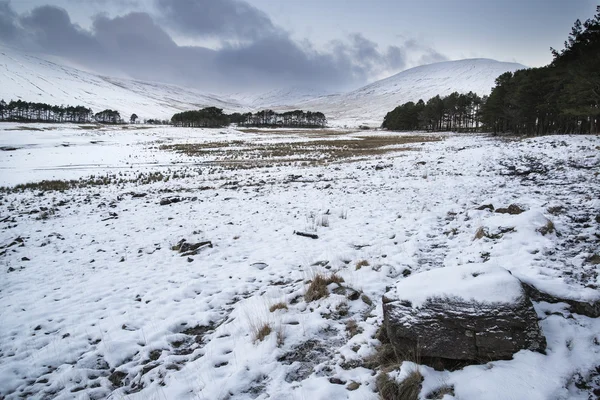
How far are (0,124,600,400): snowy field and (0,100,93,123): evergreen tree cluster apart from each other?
167 m

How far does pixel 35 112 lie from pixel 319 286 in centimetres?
21646

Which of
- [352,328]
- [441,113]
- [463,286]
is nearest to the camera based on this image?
[463,286]

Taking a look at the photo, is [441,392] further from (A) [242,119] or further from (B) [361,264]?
(A) [242,119]

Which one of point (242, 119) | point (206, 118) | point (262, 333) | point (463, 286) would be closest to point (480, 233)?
point (463, 286)

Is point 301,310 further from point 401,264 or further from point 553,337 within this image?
point 553,337

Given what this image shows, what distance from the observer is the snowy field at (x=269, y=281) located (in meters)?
3.97

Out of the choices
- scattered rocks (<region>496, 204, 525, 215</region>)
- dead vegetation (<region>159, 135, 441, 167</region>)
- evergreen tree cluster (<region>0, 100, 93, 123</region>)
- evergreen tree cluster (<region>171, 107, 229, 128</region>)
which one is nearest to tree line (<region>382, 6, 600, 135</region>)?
dead vegetation (<region>159, 135, 441, 167</region>)

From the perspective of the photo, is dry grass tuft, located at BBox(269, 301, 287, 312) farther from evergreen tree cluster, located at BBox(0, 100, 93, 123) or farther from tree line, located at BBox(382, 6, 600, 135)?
evergreen tree cluster, located at BBox(0, 100, 93, 123)

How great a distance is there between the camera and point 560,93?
126 feet

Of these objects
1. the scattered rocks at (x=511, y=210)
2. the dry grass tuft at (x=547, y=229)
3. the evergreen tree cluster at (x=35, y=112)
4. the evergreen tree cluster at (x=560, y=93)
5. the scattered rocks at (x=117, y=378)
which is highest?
the evergreen tree cluster at (x=35, y=112)

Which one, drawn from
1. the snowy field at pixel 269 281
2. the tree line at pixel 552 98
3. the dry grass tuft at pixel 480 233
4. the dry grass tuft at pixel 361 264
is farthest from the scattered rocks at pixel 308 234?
the tree line at pixel 552 98

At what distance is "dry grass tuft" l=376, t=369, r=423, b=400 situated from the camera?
11.3ft

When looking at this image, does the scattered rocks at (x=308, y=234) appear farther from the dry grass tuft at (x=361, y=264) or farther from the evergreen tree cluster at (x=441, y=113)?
the evergreen tree cluster at (x=441, y=113)

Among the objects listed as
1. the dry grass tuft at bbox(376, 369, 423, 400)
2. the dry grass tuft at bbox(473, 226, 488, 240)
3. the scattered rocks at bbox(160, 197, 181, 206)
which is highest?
the dry grass tuft at bbox(473, 226, 488, 240)
